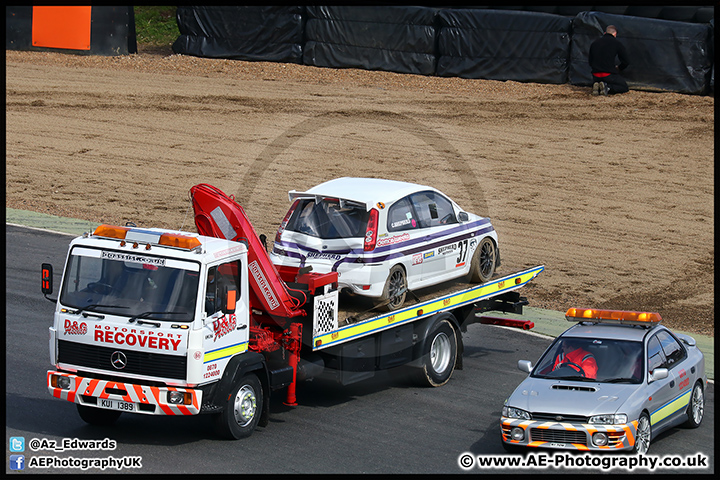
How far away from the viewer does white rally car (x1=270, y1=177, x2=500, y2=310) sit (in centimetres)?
1368

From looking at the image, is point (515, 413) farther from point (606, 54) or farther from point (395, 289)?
point (606, 54)

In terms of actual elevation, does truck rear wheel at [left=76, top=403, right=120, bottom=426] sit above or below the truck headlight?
below

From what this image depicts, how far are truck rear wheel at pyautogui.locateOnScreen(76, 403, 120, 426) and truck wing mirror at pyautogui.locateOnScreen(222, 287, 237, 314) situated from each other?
2.12 meters

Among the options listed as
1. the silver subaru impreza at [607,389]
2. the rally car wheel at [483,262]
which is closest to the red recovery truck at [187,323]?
the silver subaru impreza at [607,389]

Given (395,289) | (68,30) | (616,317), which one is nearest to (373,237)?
(395,289)

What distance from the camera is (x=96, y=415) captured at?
488 inches

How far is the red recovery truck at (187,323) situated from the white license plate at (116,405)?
0.01 m

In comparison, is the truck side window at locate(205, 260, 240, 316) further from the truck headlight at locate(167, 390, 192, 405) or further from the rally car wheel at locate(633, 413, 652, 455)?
the rally car wheel at locate(633, 413, 652, 455)

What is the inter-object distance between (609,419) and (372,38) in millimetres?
25557

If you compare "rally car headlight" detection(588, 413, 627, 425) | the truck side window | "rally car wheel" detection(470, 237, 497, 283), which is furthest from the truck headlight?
"rally car wheel" detection(470, 237, 497, 283)

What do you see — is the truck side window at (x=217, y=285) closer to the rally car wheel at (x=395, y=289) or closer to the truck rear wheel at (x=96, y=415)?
the truck rear wheel at (x=96, y=415)

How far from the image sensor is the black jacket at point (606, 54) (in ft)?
102
